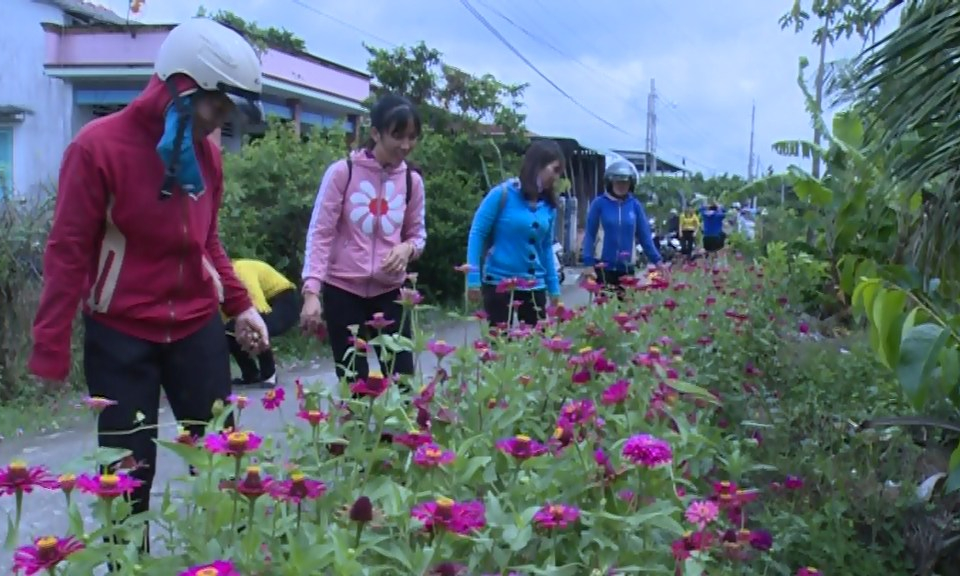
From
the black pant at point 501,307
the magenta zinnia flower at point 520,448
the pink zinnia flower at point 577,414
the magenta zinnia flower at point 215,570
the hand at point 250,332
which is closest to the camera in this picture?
the magenta zinnia flower at point 215,570

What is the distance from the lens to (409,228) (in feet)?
14.2

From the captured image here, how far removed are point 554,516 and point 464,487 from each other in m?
0.40

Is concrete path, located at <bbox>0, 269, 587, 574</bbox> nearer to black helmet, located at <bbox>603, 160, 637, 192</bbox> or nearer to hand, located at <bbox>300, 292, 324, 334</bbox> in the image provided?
hand, located at <bbox>300, 292, 324, 334</bbox>

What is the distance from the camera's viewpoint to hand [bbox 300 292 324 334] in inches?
156

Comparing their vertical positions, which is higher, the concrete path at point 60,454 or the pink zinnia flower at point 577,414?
the pink zinnia flower at point 577,414

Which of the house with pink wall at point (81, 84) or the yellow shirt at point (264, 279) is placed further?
the house with pink wall at point (81, 84)

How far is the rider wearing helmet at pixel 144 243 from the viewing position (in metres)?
2.71

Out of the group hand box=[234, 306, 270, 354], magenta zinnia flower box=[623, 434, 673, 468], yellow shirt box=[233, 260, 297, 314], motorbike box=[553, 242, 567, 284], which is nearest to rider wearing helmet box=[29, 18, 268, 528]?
hand box=[234, 306, 270, 354]

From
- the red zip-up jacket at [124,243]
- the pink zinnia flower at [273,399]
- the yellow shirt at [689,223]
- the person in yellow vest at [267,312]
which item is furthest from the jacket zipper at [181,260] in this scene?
the yellow shirt at [689,223]

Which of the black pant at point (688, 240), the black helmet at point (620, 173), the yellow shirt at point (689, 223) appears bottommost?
the black helmet at point (620, 173)

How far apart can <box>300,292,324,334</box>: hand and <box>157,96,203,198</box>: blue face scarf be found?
1.13 metres

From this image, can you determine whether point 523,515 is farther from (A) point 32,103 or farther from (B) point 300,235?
(A) point 32,103

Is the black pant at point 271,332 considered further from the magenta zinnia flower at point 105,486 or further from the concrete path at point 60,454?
the magenta zinnia flower at point 105,486

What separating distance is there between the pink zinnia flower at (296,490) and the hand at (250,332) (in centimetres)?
153
